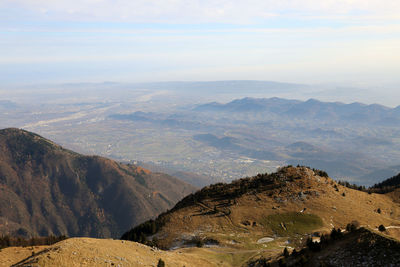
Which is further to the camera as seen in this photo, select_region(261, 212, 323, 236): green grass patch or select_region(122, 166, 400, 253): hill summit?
select_region(261, 212, 323, 236): green grass patch

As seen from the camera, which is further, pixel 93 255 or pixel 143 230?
pixel 143 230

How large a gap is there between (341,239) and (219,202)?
36411mm

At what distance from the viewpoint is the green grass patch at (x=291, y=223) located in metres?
51.1

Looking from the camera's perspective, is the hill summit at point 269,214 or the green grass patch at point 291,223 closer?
the hill summit at point 269,214

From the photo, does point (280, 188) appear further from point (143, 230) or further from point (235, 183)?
point (143, 230)

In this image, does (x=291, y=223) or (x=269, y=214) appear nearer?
(x=291, y=223)

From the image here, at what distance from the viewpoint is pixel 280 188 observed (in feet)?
220

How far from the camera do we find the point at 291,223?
53656 mm

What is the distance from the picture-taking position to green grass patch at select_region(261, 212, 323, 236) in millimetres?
51103

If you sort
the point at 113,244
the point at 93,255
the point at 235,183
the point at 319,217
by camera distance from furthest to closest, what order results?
1. the point at 235,183
2. the point at 319,217
3. the point at 113,244
4. the point at 93,255

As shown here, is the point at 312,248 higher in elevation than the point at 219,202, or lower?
higher

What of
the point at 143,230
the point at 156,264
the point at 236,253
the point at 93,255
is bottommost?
the point at 143,230

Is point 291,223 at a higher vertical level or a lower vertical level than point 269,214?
lower

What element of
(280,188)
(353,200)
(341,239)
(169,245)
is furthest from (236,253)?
(353,200)
